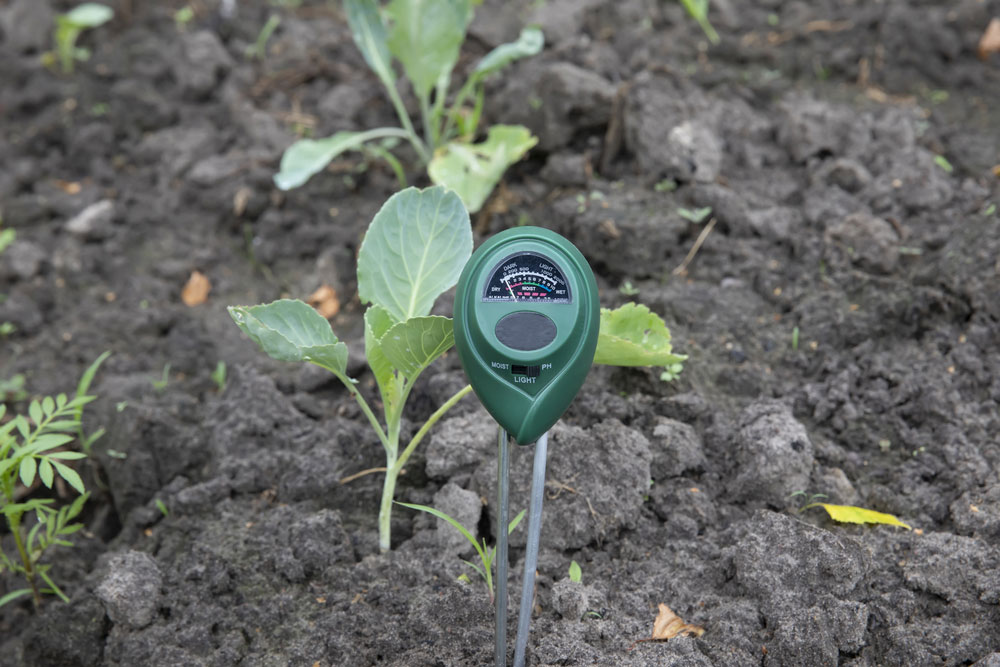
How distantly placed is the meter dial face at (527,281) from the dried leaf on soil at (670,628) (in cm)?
83

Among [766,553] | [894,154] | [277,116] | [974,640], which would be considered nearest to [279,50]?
[277,116]

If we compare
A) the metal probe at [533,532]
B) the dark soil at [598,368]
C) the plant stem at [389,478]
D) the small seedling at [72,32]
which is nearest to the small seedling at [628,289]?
the dark soil at [598,368]

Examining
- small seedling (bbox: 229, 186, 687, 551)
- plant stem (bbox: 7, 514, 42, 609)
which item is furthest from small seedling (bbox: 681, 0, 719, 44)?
plant stem (bbox: 7, 514, 42, 609)

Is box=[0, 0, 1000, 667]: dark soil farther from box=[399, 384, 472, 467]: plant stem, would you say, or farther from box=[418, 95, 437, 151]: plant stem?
box=[418, 95, 437, 151]: plant stem

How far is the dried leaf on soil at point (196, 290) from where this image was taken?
322cm

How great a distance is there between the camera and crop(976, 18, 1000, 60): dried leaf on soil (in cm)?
363

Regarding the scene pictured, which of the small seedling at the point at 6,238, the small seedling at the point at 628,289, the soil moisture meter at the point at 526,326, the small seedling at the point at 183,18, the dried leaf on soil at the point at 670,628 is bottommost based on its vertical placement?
the small seedling at the point at 6,238

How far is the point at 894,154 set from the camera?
3164mm

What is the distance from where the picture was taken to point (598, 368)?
98.8 inches

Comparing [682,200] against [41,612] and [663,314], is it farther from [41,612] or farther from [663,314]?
[41,612]

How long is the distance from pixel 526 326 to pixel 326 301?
5.48 ft

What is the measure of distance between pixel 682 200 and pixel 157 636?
2077mm

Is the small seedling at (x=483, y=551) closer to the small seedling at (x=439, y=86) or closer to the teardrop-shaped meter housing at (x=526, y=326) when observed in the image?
the teardrop-shaped meter housing at (x=526, y=326)

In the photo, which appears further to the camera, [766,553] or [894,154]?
[894,154]
